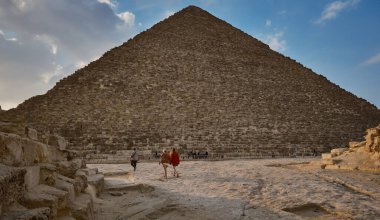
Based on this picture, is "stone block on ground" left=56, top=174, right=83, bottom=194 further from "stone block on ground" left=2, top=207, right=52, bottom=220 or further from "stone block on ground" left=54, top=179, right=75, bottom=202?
"stone block on ground" left=2, top=207, right=52, bottom=220

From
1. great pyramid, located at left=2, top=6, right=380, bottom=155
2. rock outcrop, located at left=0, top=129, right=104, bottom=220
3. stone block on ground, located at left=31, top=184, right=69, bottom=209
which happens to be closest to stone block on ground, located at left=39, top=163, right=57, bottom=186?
rock outcrop, located at left=0, top=129, right=104, bottom=220

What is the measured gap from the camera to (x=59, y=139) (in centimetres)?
430

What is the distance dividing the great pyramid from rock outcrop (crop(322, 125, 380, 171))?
722 centimetres

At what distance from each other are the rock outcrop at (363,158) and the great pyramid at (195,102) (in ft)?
23.7

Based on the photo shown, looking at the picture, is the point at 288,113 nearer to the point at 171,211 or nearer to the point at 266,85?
the point at 266,85

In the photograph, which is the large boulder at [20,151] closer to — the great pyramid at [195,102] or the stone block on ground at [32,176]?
the stone block on ground at [32,176]

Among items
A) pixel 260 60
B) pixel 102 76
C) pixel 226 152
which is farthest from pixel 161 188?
pixel 260 60

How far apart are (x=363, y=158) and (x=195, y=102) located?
1090 cm

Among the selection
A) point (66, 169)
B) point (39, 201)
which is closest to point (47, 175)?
point (39, 201)

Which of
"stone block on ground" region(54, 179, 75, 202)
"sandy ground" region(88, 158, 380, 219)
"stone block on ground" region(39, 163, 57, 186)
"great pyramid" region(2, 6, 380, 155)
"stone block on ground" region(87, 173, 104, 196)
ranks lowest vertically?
"sandy ground" region(88, 158, 380, 219)

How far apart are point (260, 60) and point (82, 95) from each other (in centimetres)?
1309

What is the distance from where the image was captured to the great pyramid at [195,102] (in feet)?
50.1

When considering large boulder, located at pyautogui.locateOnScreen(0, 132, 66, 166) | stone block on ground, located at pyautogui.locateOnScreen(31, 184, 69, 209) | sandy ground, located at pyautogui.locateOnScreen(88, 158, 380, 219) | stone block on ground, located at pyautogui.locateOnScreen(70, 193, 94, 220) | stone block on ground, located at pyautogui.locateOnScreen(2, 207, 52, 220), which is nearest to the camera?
stone block on ground, located at pyautogui.locateOnScreen(2, 207, 52, 220)

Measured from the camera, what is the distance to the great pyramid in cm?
1527
